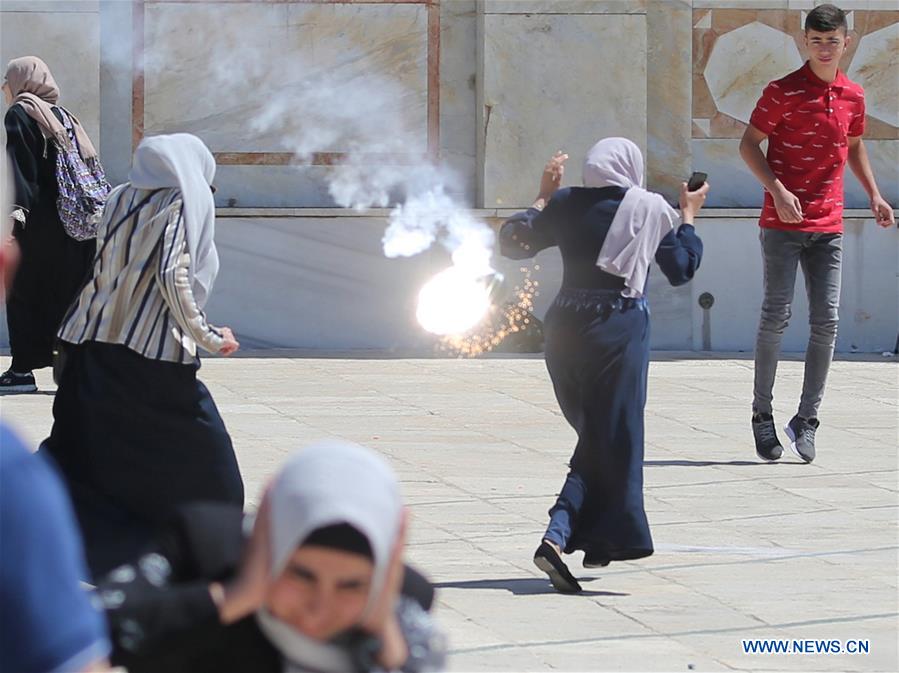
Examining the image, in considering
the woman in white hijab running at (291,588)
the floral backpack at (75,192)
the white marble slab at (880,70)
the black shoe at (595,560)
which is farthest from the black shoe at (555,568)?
the white marble slab at (880,70)

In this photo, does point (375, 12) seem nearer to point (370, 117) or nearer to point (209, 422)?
point (370, 117)

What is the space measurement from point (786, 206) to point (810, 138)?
1.29 feet

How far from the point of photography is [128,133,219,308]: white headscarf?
581cm

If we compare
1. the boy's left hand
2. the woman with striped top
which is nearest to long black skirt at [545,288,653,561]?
the woman with striped top

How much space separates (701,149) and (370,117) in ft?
7.13

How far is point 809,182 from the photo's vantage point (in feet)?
28.4

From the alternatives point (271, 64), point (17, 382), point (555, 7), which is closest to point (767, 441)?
point (17, 382)

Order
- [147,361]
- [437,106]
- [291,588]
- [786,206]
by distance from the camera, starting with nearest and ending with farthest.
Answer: [291,588]
[147,361]
[786,206]
[437,106]

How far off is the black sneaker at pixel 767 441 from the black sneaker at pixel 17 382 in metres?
3.91

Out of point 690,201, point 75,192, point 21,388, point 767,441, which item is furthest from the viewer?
point 21,388

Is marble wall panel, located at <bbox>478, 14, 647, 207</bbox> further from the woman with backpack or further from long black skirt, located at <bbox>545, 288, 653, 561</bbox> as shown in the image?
long black skirt, located at <bbox>545, 288, 653, 561</bbox>

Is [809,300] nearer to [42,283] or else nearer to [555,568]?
[555,568]

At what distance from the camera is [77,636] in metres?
2.02

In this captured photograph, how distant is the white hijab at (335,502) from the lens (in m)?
2.24
